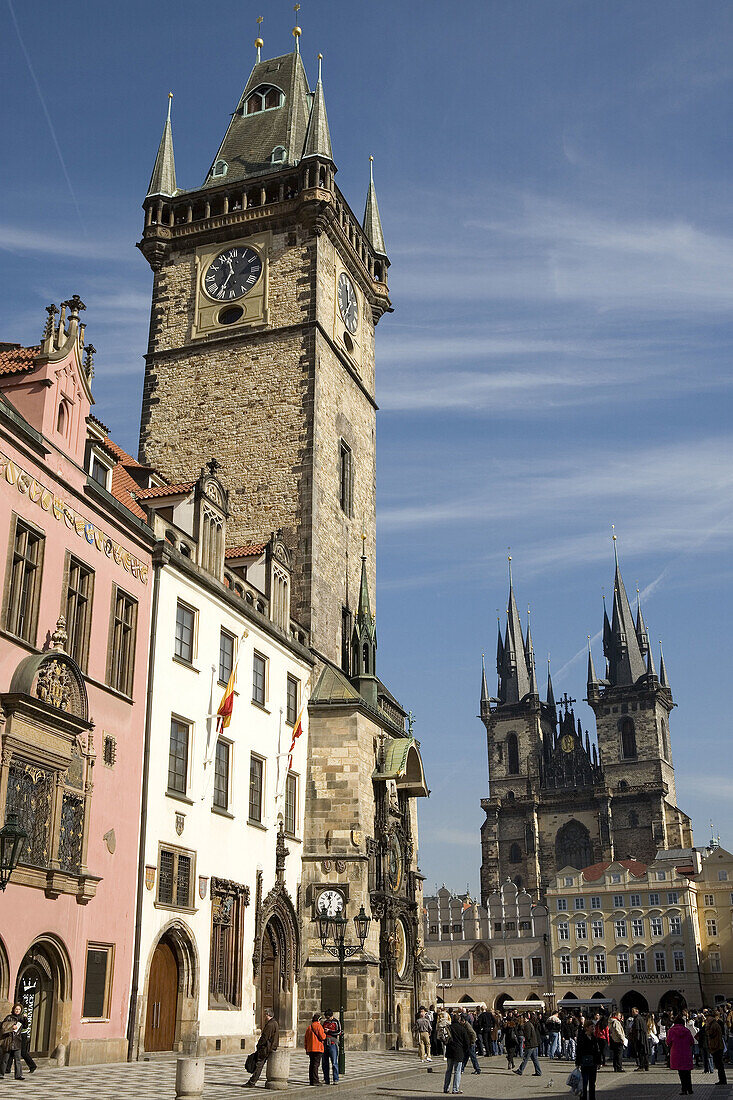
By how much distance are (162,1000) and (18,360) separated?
12882 mm

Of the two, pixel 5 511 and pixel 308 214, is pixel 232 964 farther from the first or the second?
pixel 308 214

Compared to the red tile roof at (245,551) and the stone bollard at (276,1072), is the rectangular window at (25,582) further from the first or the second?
the red tile roof at (245,551)

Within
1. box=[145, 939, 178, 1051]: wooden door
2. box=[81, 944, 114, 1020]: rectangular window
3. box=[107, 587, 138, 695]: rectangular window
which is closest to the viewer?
box=[81, 944, 114, 1020]: rectangular window

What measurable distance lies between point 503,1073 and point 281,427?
20.3 metres

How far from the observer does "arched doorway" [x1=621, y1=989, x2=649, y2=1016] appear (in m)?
81.8

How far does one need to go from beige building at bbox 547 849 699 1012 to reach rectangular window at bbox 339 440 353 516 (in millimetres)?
55533

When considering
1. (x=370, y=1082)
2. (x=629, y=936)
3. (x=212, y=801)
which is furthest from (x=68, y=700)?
(x=629, y=936)

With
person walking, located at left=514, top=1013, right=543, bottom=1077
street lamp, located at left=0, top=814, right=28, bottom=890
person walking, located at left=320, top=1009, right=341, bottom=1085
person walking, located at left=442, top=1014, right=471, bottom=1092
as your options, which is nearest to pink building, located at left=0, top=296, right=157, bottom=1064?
street lamp, located at left=0, top=814, right=28, bottom=890

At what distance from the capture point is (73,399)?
2170cm

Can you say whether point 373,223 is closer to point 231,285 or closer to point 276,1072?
point 231,285

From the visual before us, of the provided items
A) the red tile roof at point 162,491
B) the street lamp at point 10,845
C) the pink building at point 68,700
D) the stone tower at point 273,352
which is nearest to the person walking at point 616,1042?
the stone tower at point 273,352

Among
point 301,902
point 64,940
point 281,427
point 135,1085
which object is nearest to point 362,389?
point 281,427

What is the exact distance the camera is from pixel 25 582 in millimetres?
19531

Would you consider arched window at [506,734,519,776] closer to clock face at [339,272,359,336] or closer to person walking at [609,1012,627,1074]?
clock face at [339,272,359,336]
